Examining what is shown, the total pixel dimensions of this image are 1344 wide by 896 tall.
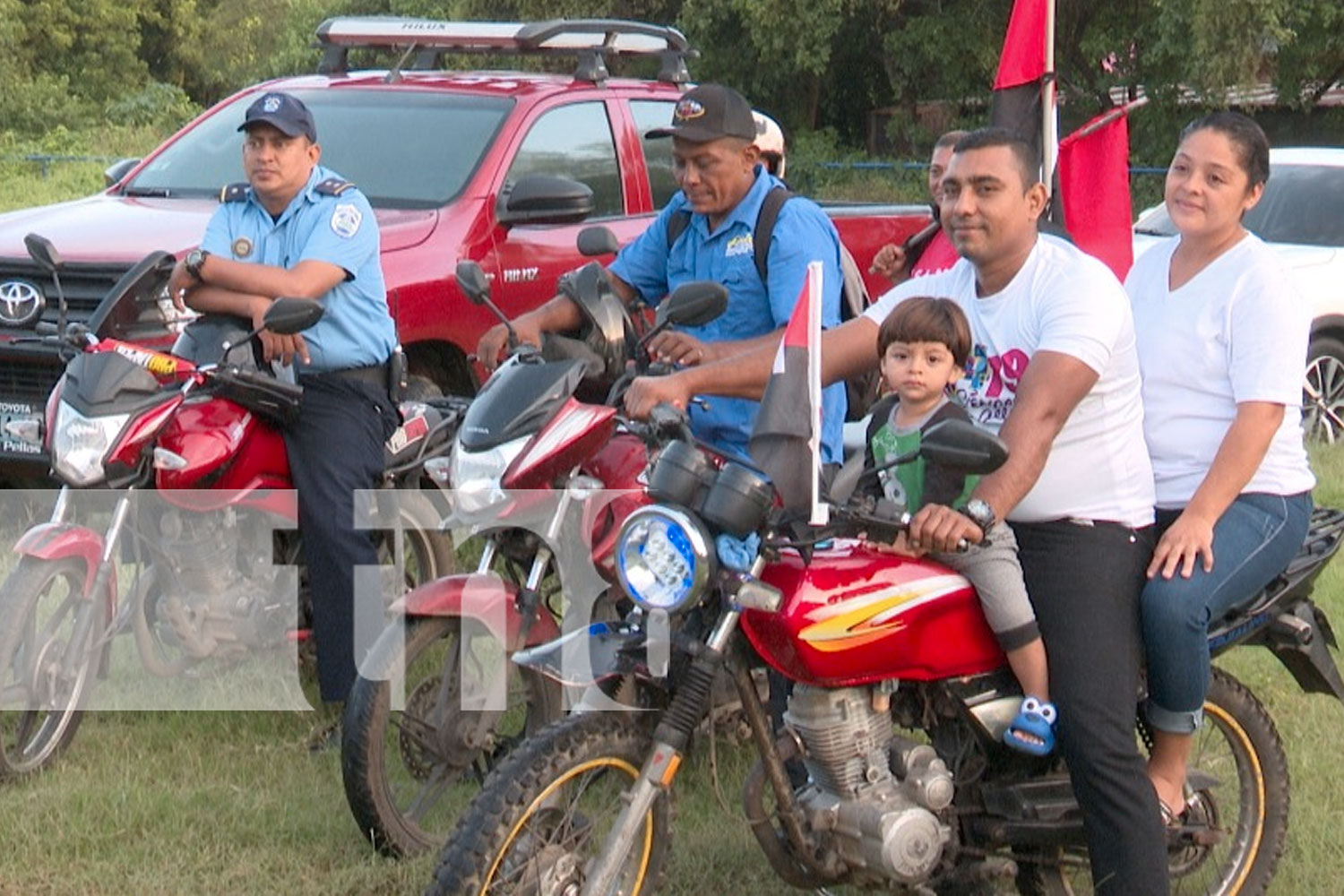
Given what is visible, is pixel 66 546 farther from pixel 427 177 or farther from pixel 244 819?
pixel 427 177

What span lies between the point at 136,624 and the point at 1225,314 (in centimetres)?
318

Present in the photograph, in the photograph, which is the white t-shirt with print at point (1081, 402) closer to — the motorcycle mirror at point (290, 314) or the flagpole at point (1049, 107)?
the motorcycle mirror at point (290, 314)

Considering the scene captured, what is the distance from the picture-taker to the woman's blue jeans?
4176 millimetres

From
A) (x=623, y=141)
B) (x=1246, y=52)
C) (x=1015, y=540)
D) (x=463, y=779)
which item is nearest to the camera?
(x=1015, y=540)

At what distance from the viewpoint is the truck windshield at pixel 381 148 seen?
8.27 meters

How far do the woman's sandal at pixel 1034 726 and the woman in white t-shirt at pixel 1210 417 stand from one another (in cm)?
28

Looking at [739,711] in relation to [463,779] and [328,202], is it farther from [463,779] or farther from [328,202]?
[328,202]

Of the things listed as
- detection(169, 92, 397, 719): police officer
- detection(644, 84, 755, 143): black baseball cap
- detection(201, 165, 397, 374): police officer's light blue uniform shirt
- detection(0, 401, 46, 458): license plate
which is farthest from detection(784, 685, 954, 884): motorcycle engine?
detection(0, 401, 46, 458): license plate

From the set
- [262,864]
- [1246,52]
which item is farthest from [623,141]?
[1246,52]

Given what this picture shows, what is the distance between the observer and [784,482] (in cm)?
377

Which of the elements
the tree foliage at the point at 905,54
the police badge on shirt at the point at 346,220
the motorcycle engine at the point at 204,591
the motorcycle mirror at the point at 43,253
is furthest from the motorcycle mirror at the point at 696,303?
the tree foliage at the point at 905,54

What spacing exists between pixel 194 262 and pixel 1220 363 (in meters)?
2.90

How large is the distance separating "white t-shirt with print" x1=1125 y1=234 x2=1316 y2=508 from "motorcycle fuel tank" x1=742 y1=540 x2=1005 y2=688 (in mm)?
698

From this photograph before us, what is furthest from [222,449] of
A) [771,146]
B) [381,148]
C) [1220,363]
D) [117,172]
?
[117,172]
